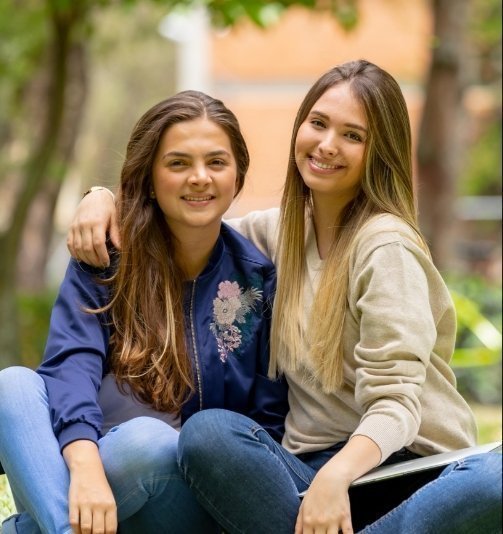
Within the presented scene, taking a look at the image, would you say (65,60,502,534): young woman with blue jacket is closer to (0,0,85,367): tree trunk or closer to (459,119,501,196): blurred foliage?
(0,0,85,367): tree trunk

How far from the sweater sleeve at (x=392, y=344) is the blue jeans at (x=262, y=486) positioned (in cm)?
17

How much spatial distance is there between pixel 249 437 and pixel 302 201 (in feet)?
2.57

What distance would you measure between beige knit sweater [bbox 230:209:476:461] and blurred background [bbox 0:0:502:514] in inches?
25.3

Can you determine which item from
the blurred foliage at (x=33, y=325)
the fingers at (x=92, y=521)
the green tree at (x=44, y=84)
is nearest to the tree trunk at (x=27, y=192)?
the green tree at (x=44, y=84)

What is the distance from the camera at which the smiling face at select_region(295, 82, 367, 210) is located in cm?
288

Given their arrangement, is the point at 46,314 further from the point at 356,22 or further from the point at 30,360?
the point at 356,22

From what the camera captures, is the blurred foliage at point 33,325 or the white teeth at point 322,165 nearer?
the white teeth at point 322,165

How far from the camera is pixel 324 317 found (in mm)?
2814

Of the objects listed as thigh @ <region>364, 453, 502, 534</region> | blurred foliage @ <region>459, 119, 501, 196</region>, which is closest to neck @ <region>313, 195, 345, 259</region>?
thigh @ <region>364, 453, 502, 534</region>

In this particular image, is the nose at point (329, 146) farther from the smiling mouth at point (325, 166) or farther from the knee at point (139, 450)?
the knee at point (139, 450)

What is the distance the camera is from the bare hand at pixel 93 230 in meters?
2.98

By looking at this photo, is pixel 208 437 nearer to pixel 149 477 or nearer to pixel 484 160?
pixel 149 477

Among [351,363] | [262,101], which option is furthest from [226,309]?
[262,101]

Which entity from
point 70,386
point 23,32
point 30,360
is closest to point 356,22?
point 23,32
